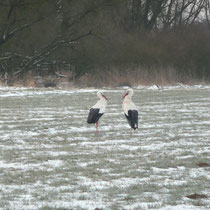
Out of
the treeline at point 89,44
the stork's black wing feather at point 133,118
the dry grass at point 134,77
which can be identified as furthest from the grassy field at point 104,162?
the treeline at point 89,44

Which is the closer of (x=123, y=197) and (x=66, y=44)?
(x=123, y=197)

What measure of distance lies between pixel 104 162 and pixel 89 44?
3201 centimetres

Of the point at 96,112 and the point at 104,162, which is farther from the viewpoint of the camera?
the point at 96,112

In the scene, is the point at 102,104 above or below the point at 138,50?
below

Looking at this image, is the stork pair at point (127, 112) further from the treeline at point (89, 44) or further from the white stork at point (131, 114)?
the treeline at point (89, 44)

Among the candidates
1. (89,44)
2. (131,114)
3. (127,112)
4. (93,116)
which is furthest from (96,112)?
(89,44)

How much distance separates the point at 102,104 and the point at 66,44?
88.9ft

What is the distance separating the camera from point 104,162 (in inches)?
363

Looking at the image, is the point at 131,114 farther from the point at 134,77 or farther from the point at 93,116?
the point at 134,77

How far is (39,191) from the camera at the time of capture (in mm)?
7047

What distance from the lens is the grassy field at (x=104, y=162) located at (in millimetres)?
6570

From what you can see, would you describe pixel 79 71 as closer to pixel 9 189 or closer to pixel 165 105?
pixel 165 105

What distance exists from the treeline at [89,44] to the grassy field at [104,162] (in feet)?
68.6

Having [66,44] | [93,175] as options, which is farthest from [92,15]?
[93,175]
